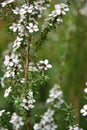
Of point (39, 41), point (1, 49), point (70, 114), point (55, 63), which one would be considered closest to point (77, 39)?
Answer: point (55, 63)

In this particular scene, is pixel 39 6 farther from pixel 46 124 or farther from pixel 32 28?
pixel 46 124

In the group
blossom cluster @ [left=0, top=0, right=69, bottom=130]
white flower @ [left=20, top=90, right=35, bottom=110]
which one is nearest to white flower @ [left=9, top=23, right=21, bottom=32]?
blossom cluster @ [left=0, top=0, right=69, bottom=130]

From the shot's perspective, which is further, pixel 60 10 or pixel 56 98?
pixel 56 98

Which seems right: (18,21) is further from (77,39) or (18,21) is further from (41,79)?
(77,39)

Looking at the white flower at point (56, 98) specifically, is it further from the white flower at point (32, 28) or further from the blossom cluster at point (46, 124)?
the white flower at point (32, 28)

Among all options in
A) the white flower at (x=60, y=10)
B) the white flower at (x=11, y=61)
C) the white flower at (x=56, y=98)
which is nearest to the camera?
the white flower at (x=11, y=61)

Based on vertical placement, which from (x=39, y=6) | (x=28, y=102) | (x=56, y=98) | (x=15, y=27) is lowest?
(x=28, y=102)

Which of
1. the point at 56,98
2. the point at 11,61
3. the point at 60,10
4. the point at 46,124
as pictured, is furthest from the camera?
the point at 56,98

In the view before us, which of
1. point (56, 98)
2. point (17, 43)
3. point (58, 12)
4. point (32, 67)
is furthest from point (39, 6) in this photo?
point (56, 98)

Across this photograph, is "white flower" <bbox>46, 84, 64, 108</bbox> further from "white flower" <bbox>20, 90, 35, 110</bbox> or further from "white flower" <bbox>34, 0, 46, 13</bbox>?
"white flower" <bbox>34, 0, 46, 13</bbox>

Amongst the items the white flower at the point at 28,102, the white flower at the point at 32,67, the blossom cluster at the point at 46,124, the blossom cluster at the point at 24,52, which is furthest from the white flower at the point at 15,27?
the blossom cluster at the point at 46,124

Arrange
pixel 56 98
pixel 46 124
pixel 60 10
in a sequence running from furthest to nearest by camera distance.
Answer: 1. pixel 56 98
2. pixel 46 124
3. pixel 60 10
